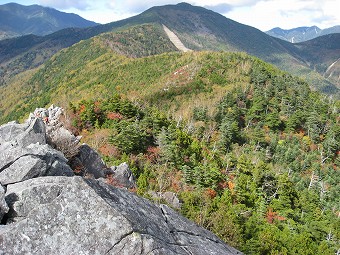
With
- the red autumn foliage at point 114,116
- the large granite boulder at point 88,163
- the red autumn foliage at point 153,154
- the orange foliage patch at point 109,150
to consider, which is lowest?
the red autumn foliage at point 153,154

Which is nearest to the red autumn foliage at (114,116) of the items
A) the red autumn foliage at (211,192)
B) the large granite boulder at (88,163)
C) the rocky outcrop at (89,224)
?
the red autumn foliage at (211,192)

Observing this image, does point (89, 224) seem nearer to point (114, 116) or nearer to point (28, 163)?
point (28, 163)

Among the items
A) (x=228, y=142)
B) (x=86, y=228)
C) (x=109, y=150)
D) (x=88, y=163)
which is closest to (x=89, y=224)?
Result: (x=86, y=228)

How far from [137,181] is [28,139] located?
14.6 meters

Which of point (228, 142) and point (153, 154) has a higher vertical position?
point (153, 154)

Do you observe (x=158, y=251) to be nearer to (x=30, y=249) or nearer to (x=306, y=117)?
(x=30, y=249)

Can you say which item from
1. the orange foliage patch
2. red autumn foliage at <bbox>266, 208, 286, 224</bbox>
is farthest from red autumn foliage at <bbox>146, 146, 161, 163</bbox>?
red autumn foliage at <bbox>266, 208, 286, 224</bbox>

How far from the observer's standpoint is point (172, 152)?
4597cm

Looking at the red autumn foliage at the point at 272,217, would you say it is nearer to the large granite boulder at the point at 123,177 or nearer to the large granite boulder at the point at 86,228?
the large granite boulder at the point at 123,177

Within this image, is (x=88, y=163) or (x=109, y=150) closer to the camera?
(x=88, y=163)

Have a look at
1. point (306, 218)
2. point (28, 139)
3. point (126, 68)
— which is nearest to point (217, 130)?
point (306, 218)

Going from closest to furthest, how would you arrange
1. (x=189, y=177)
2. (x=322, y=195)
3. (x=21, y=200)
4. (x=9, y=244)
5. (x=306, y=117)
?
(x=9, y=244)
(x=21, y=200)
(x=189, y=177)
(x=322, y=195)
(x=306, y=117)

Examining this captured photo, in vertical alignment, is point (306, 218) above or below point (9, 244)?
below

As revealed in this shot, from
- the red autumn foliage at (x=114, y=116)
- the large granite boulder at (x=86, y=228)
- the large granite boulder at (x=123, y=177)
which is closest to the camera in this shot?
the large granite boulder at (x=86, y=228)
